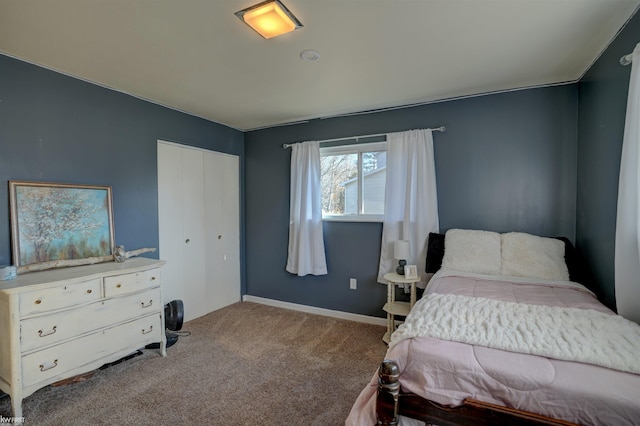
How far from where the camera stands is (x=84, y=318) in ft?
7.03

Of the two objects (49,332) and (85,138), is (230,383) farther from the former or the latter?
(85,138)

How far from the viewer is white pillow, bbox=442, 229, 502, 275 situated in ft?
8.58

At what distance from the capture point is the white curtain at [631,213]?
5.19ft

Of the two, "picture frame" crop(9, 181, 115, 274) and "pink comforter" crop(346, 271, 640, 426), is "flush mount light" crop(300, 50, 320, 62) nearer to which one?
"pink comforter" crop(346, 271, 640, 426)

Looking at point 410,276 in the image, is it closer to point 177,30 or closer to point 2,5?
point 177,30

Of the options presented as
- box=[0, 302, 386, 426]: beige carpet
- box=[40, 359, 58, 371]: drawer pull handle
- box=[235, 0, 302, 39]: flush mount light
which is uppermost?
box=[235, 0, 302, 39]: flush mount light

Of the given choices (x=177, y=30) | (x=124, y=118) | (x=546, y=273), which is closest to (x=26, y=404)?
(x=124, y=118)

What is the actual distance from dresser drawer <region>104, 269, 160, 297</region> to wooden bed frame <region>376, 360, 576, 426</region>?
211 centimetres

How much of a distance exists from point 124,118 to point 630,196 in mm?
3812

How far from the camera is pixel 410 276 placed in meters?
2.92

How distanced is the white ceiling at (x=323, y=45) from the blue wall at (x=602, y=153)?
0.14 metres

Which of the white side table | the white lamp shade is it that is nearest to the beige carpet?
the white side table

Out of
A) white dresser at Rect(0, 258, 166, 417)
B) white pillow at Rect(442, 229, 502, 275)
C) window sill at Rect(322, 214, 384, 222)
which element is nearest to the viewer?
white dresser at Rect(0, 258, 166, 417)

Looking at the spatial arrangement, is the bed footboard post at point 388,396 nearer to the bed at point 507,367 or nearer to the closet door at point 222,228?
the bed at point 507,367
